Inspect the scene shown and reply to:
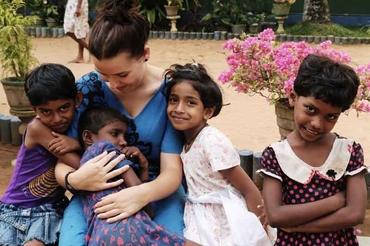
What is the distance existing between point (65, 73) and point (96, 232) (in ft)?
2.32

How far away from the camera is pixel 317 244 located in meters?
2.03

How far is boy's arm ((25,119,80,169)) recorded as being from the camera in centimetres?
240

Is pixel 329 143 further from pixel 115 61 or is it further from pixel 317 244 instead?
pixel 115 61

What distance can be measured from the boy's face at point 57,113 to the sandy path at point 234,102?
10.8 feet

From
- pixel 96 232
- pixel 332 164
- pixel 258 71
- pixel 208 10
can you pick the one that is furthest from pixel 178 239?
pixel 208 10

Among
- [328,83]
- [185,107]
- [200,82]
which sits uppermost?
[328,83]

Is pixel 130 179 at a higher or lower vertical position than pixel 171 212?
higher

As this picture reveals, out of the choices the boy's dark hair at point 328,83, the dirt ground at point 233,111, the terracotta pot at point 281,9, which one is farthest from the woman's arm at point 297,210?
the terracotta pot at point 281,9

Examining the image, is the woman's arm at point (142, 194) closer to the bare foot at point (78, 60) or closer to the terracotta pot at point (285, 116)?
the terracotta pot at point (285, 116)

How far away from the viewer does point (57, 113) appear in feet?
7.84

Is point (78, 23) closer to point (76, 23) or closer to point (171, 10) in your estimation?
point (76, 23)

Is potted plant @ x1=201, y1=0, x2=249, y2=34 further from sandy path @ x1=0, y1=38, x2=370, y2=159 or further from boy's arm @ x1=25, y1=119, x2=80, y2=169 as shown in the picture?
boy's arm @ x1=25, y1=119, x2=80, y2=169

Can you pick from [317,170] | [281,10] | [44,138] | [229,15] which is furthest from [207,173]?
[229,15]

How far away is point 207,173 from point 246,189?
17 cm
